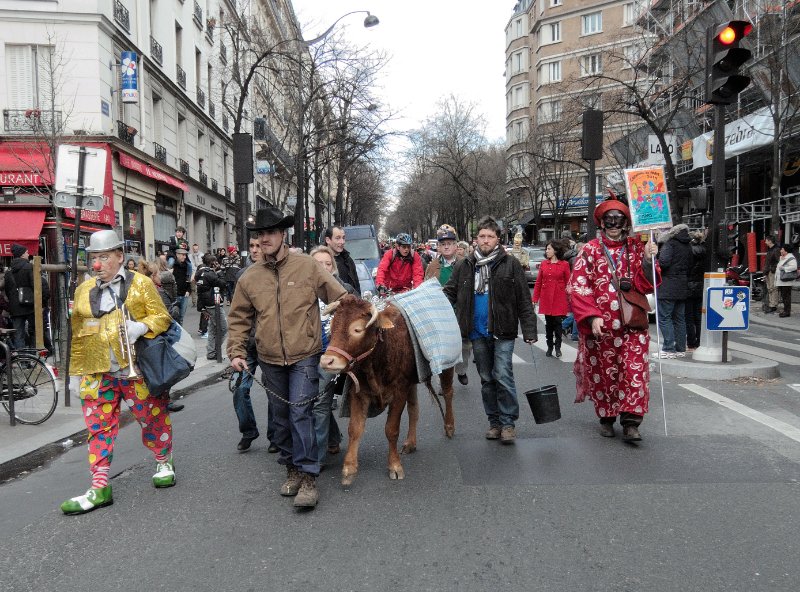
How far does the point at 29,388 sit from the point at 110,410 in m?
3.17

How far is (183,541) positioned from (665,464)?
359cm

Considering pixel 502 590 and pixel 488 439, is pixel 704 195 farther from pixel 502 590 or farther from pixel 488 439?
pixel 502 590

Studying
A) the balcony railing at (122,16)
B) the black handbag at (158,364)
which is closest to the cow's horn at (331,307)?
the black handbag at (158,364)

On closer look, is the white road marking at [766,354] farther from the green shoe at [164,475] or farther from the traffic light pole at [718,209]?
the green shoe at [164,475]

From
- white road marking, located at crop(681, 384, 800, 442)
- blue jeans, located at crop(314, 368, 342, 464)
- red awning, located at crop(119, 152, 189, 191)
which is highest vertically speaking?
red awning, located at crop(119, 152, 189, 191)

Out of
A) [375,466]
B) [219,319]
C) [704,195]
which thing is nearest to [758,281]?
[704,195]

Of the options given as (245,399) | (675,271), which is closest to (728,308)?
(675,271)

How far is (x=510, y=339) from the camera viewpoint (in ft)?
19.1

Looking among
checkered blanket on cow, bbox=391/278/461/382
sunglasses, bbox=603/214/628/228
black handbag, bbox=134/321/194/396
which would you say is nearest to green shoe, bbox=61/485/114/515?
black handbag, bbox=134/321/194/396

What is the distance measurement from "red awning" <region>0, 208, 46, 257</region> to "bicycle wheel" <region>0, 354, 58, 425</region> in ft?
35.2

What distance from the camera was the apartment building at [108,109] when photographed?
57.9 ft

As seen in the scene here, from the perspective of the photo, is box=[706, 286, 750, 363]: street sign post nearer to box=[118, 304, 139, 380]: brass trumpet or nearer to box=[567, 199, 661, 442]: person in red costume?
box=[567, 199, 661, 442]: person in red costume

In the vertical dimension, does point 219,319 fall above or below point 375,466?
above

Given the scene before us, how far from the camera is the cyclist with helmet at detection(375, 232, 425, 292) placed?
363 inches
